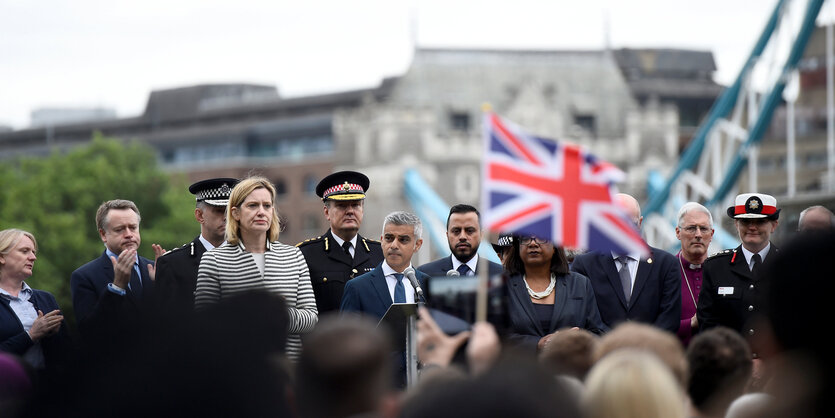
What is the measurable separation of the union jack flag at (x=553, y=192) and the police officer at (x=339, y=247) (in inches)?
136

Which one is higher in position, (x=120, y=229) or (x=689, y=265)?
(x=120, y=229)

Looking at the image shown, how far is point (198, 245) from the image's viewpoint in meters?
9.08

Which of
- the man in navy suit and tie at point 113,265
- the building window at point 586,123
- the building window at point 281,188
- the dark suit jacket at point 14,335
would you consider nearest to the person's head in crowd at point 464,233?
the man in navy suit and tie at point 113,265

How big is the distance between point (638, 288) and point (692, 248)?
2.50ft

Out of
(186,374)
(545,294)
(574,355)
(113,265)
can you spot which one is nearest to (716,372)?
(574,355)

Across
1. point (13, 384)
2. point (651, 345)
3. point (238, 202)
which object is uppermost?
point (238, 202)

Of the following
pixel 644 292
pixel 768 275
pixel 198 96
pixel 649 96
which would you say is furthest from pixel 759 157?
pixel 768 275

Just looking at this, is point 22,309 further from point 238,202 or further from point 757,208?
point 757,208

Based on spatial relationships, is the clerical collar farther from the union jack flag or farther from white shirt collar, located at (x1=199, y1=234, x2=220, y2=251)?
the union jack flag

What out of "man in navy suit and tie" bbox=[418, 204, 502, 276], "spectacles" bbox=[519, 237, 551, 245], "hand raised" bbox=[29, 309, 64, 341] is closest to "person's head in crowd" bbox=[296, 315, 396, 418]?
"spectacles" bbox=[519, 237, 551, 245]

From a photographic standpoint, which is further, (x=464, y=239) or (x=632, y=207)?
(x=632, y=207)

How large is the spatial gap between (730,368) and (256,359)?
1.97 metres

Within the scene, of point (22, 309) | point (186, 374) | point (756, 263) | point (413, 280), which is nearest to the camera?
point (186, 374)

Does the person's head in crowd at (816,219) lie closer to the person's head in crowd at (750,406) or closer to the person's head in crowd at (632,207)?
the person's head in crowd at (632,207)
